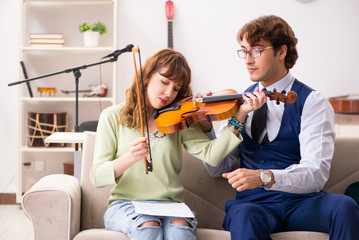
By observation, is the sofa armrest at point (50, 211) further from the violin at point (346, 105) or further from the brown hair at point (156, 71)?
the violin at point (346, 105)

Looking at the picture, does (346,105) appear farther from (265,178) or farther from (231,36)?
(265,178)

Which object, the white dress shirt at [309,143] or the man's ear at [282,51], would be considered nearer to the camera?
the white dress shirt at [309,143]

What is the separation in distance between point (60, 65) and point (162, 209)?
9.71 feet

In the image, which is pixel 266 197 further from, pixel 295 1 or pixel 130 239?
pixel 295 1

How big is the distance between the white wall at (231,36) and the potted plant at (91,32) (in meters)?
0.28

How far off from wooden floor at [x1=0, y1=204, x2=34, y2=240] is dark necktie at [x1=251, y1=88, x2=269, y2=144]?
1.90 meters

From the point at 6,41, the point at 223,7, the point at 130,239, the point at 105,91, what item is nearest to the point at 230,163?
the point at 130,239

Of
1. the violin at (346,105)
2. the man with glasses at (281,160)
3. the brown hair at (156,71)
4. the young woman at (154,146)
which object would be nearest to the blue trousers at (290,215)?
the man with glasses at (281,160)

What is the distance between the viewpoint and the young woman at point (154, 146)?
66.9 inches

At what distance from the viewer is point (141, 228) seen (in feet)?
5.21

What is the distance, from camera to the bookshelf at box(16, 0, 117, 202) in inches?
168

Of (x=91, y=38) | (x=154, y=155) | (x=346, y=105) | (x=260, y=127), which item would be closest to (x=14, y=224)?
(x=91, y=38)

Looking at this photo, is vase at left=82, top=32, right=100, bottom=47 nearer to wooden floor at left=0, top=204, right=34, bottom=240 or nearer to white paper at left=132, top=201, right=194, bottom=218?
wooden floor at left=0, top=204, right=34, bottom=240

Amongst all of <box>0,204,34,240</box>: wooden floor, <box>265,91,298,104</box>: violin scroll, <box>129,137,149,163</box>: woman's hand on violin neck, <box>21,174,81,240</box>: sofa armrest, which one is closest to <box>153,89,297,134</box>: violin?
<box>265,91,298,104</box>: violin scroll
